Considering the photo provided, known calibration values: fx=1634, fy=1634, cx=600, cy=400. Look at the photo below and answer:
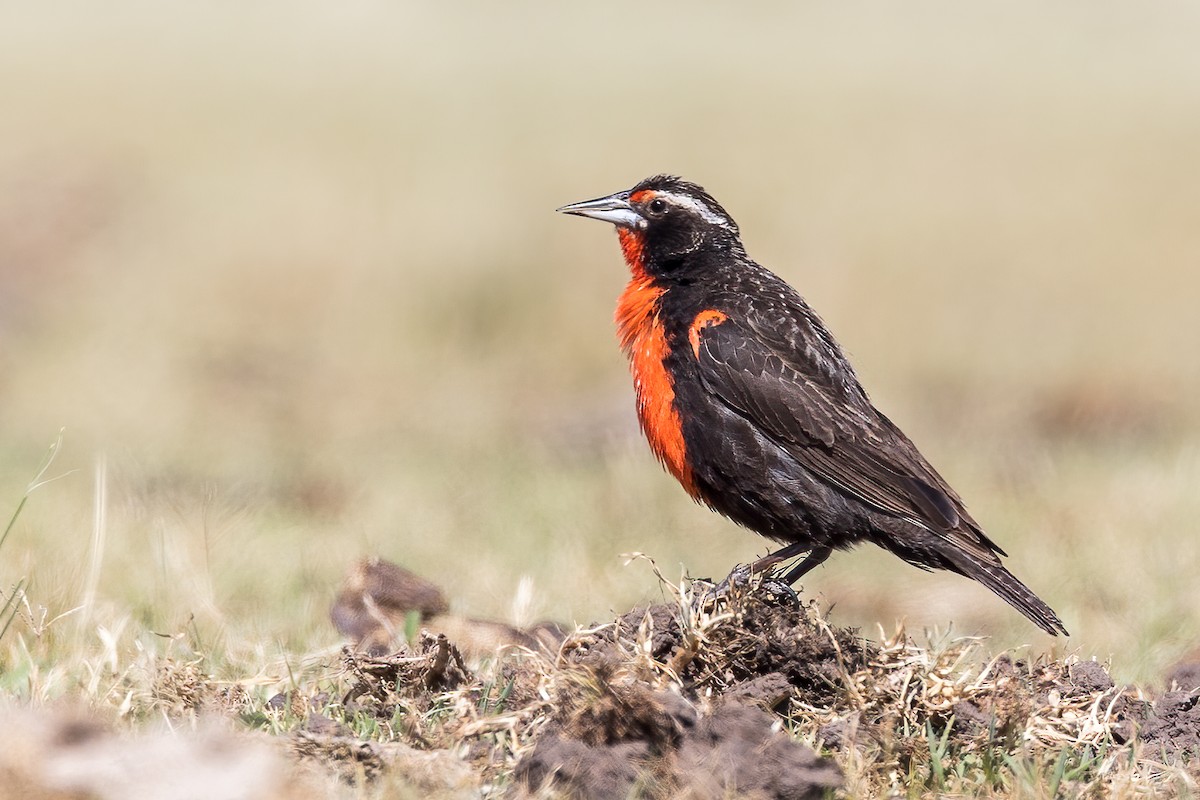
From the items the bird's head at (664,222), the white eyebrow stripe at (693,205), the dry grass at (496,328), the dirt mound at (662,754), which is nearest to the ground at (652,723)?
the dirt mound at (662,754)

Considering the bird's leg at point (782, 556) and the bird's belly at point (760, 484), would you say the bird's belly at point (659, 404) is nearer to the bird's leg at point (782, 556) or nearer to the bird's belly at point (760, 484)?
the bird's belly at point (760, 484)

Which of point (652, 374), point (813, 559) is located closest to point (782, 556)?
point (813, 559)

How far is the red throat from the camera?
5.81 m

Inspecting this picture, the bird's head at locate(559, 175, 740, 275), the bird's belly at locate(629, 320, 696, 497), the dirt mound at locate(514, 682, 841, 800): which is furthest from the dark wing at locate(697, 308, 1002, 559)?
the dirt mound at locate(514, 682, 841, 800)

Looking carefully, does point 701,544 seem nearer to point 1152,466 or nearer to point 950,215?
point 1152,466

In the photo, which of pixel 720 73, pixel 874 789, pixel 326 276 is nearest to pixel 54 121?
pixel 326 276

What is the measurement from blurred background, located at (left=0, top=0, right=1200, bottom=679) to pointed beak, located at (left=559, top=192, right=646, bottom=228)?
58.7 inches

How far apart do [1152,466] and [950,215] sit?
9.19 metres

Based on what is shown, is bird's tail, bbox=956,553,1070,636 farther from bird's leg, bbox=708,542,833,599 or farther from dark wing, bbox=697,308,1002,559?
bird's leg, bbox=708,542,833,599

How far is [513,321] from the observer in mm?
13781

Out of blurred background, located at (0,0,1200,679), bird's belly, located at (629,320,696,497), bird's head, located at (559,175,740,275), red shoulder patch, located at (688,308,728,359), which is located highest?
bird's head, located at (559,175,740,275)

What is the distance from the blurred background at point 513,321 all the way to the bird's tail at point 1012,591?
0.65 m

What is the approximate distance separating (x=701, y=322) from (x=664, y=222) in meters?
0.75

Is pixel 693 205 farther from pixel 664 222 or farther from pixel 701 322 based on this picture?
pixel 701 322
